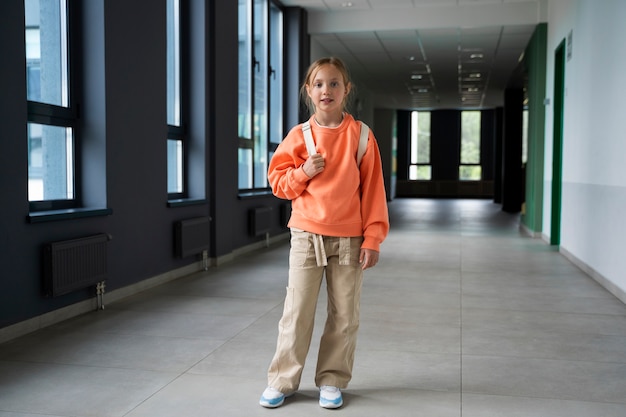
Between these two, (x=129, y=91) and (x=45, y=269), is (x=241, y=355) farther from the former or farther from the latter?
(x=129, y=91)

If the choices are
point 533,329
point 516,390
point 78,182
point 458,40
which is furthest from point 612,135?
point 458,40

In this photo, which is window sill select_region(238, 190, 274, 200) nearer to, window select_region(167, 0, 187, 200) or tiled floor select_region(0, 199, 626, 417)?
window select_region(167, 0, 187, 200)

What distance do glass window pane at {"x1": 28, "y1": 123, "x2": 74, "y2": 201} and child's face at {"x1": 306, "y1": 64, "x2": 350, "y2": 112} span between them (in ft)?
7.87

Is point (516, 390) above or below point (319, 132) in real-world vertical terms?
below

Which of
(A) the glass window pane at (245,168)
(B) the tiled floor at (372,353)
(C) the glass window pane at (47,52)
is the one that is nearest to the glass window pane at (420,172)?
(A) the glass window pane at (245,168)

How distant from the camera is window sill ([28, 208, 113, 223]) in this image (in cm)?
383

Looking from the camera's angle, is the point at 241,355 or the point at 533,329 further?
the point at 533,329

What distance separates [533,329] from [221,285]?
262 cm

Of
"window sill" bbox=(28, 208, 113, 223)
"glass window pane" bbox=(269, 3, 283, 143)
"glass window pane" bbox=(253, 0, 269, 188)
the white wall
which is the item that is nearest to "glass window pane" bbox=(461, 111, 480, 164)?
"glass window pane" bbox=(269, 3, 283, 143)

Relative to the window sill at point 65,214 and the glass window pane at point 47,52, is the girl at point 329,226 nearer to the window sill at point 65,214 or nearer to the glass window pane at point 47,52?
the window sill at point 65,214

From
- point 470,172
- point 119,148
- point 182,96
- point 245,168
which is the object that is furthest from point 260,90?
point 470,172

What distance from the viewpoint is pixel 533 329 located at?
13.1 feet

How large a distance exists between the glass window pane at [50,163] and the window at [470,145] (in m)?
22.0

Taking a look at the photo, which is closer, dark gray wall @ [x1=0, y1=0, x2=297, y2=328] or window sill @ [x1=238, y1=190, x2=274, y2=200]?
dark gray wall @ [x1=0, y1=0, x2=297, y2=328]
